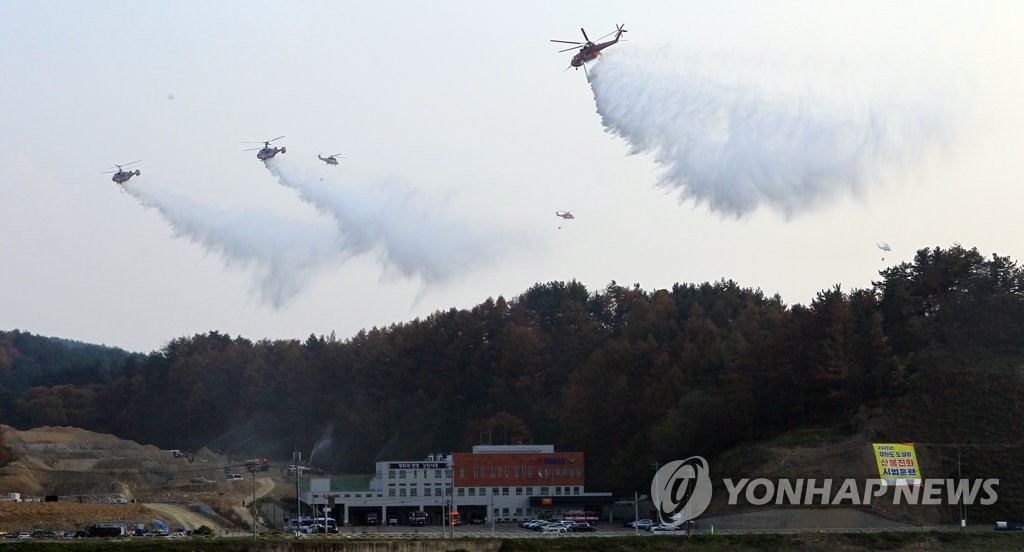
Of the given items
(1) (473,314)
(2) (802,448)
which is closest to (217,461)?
(1) (473,314)

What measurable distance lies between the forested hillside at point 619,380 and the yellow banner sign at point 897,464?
5943 millimetres

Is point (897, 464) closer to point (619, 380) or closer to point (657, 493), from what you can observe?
point (657, 493)

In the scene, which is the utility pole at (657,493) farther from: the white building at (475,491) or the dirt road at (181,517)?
the dirt road at (181,517)

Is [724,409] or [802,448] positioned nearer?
[802,448]

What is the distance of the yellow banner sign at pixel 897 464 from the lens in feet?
278

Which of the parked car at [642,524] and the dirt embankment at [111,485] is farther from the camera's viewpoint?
the parked car at [642,524]

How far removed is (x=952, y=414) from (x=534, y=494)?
3780cm

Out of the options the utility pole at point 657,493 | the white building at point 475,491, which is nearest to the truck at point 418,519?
the white building at point 475,491

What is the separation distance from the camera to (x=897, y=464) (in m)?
85.2

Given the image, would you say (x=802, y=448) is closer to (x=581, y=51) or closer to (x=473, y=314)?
(x=581, y=51)

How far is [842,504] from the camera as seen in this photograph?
85.1 meters

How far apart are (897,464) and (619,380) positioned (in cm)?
4449

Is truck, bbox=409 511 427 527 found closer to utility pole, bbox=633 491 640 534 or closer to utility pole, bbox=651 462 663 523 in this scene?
utility pole, bbox=633 491 640 534

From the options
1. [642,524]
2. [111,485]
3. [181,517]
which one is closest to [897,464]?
[642,524]
